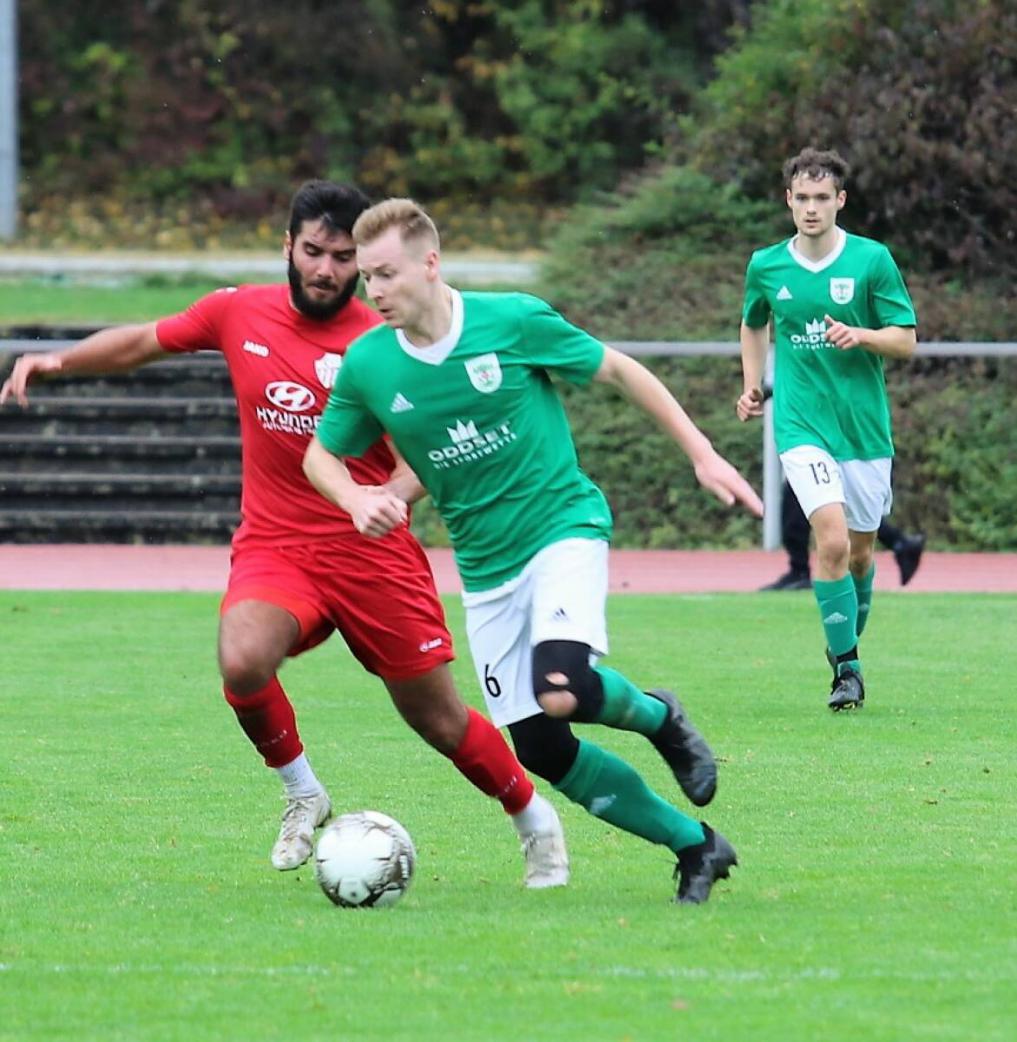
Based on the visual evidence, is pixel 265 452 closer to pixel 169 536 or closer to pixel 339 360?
pixel 339 360

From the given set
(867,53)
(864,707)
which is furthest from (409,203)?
(867,53)

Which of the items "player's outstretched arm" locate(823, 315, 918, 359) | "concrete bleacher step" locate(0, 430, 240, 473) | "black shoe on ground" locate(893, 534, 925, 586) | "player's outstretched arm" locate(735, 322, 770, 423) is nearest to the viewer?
"player's outstretched arm" locate(823, 315, 918, 359)

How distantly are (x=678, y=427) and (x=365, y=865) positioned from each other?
53.9 inches

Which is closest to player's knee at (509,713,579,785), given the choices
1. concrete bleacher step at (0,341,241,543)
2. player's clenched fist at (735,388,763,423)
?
player's clenched fist at (735,388,763,423)

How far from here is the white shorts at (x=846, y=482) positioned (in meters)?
10.2

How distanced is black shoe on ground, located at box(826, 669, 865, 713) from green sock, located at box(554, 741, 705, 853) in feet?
12.9

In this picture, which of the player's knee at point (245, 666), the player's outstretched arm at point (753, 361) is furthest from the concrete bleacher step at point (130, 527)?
the player's knee at point (245, 666)

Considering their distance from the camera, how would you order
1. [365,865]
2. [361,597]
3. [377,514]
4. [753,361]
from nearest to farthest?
[377,514]
[365,865]
[361,597]
[753,361]

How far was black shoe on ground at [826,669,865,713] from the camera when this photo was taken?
10.0 m

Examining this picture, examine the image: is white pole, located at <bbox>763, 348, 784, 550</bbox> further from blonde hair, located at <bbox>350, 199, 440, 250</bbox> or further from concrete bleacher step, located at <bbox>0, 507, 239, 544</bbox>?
blonde hair, located at <bbox>350, 199, 440, 250</bbox>

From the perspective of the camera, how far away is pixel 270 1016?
486 centimetres

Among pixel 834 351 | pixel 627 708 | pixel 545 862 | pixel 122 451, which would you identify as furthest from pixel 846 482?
pixel 122 451

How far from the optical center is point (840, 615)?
33.1 ft

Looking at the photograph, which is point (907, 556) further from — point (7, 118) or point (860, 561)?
point (7, 118)
